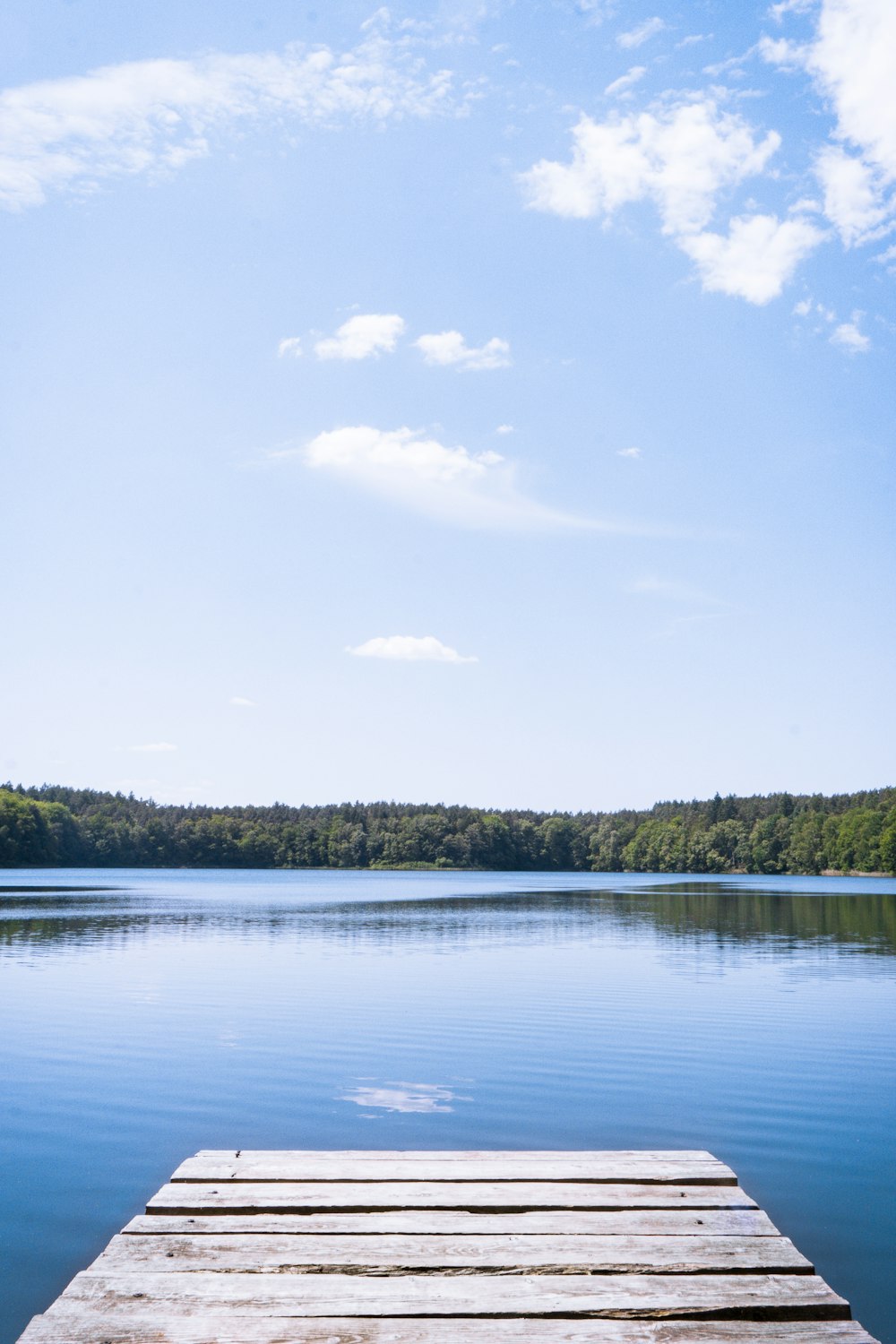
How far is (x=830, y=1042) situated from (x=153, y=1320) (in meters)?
19.1

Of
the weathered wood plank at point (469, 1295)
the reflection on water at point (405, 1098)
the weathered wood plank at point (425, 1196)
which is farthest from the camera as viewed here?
the reflection on water at point (405, 1098)

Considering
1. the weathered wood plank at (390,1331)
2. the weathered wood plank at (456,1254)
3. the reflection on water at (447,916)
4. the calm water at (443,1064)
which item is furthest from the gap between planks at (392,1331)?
the reflection on water at (447,916)

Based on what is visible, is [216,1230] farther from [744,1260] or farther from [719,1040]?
[719,1040]

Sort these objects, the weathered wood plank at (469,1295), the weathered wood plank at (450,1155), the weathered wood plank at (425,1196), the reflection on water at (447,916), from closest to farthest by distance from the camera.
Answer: the weathered wood plank at (469,1295) < the weathered wood plank at (425,1196) < the weathered wood plank at (450,1155) < the reflection on water at (447,916)

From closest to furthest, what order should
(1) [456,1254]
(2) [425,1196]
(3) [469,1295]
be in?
(3) [469,1295], (1) [456,1254], (2) [425,1196]

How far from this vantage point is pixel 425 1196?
8.21 m

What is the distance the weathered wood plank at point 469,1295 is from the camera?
6.36 m

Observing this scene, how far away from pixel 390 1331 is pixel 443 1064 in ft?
45.1

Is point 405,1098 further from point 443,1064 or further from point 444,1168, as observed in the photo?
point 444,1168

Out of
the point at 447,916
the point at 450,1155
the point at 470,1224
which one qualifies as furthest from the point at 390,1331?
the point at 447,916

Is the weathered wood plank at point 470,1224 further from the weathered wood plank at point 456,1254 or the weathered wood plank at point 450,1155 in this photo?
the weathered wood plank at point 450,1155

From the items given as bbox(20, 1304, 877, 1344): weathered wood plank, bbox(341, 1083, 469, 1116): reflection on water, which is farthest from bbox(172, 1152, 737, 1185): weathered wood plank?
bbox(341, 1083, 469, 1116): reflection on water

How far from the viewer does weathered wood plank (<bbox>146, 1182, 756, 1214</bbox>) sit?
7.99 meters

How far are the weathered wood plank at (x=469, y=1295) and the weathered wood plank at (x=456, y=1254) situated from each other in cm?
11
